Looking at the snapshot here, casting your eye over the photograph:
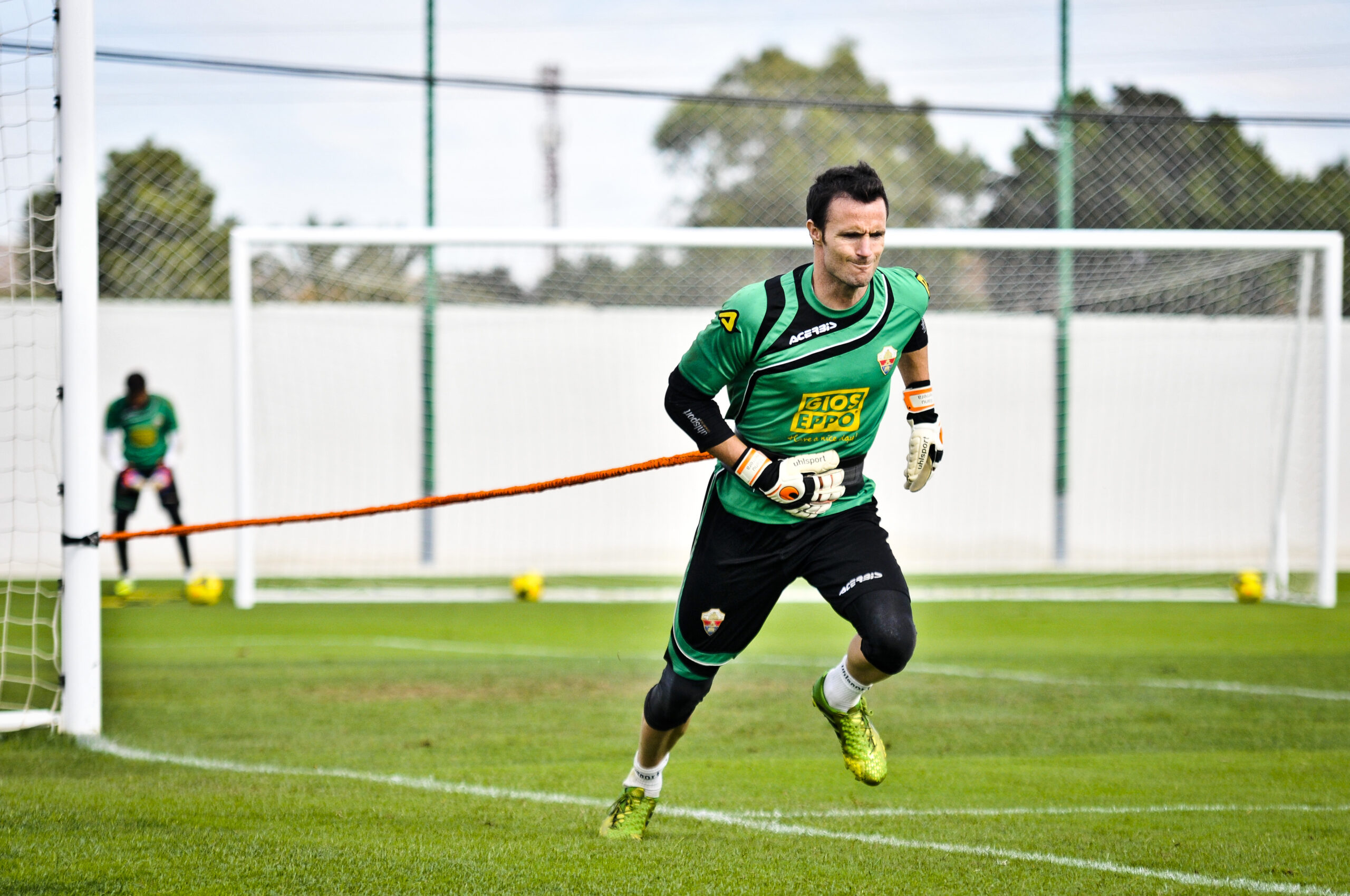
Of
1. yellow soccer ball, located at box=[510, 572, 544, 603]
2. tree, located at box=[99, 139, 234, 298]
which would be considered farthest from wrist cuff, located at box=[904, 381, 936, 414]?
tree, located at box=[99, 139, 234, 298]

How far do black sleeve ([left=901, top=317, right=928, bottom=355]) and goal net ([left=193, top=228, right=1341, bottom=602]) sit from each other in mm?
10059

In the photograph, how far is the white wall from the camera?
15977mm

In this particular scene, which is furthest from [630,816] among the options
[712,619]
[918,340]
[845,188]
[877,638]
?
[845,188]

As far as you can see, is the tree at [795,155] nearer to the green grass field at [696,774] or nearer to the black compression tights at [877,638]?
the green grass field at [696,774]

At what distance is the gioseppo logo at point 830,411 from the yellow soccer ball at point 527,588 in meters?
10.2

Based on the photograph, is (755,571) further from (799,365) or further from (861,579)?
(799,365)

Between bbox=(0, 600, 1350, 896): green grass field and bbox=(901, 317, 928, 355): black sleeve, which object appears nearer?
bbox=(0, 600, 1350, 896): green grass field

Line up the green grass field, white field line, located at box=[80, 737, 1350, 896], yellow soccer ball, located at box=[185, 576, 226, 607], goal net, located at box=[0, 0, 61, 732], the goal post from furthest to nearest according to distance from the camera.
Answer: yellow soccer ball, located at box=[185, 576, 226, 607]
goal net, located at box=[0, 0, 61, 732]
the goal post
the green grass field
white field line, located at box=[80, 737, 1350, 896]

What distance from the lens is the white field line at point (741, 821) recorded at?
14.1ft

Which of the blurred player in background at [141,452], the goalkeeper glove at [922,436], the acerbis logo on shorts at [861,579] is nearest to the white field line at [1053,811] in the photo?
the acerbis logo on shorts at [861,579]

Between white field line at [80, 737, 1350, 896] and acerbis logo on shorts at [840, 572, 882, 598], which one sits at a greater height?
acerbis logo on shorts at [840, 572, 882, 598]

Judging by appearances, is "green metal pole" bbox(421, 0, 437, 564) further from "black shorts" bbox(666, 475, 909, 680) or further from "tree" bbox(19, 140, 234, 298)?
"black shorts" bbox(666, 475, 909, 680)

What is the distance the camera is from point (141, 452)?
48.0 feet

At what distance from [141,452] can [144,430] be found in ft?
0.83
